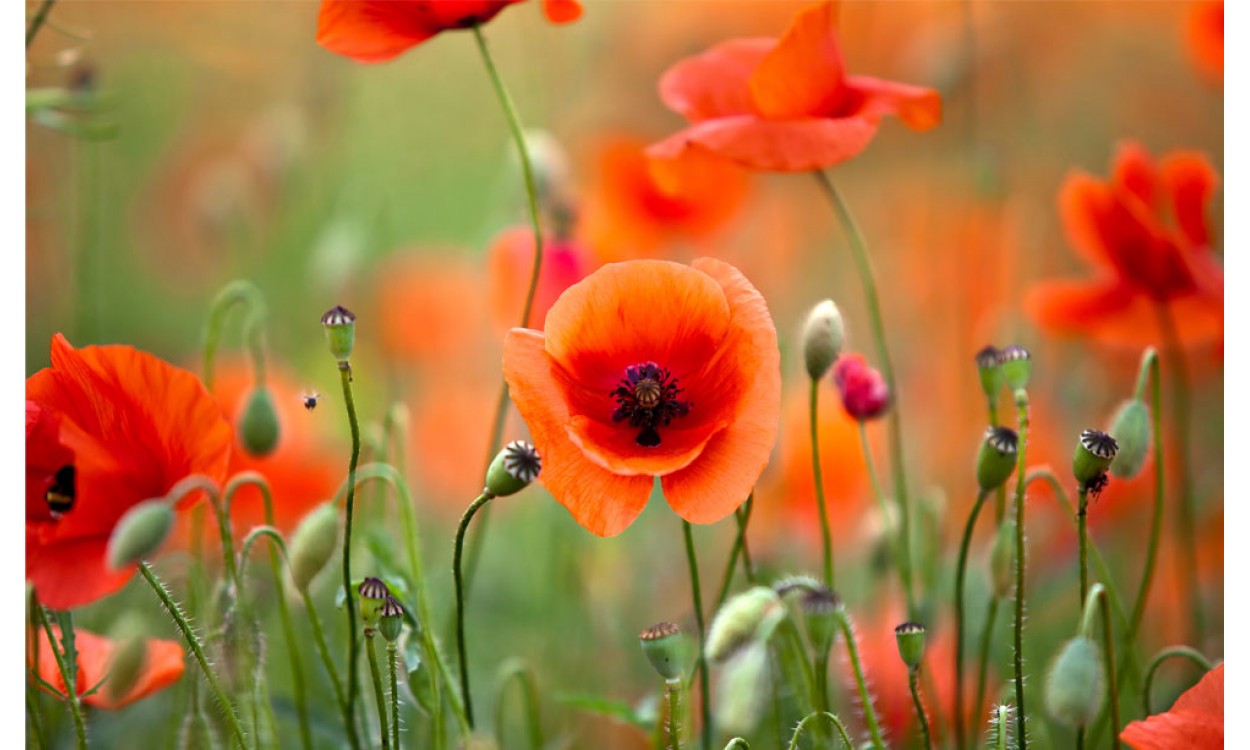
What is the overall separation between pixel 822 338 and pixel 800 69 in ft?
0.86

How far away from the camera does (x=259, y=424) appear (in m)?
1.20

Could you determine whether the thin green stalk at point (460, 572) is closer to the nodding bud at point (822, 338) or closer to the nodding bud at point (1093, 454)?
the nodding bud at point (822, 338)

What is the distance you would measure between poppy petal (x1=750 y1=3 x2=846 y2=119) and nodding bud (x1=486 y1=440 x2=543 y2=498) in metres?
0.46

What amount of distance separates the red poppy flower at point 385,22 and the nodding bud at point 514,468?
424 millimetres

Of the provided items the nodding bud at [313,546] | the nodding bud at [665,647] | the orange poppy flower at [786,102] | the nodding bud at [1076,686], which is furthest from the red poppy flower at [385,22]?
the nodding bud at [1076,686]

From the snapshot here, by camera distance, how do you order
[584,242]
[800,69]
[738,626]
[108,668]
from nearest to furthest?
[738,626]
[108,668]
[800,69]
[584,242]

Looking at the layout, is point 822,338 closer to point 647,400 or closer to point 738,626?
point 647,400

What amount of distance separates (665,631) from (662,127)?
1.88 meters

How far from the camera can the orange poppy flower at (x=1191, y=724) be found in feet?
2.92

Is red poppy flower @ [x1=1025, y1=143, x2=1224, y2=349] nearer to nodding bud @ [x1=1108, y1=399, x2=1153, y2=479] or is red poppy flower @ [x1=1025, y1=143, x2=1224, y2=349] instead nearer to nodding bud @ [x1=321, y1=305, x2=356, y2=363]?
nodding bud @ [x1=1108, y1=399, x2=1153, y2=479]

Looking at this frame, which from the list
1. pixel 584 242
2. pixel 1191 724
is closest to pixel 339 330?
pixel 1191 724

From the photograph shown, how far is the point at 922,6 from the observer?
7.30 ft
